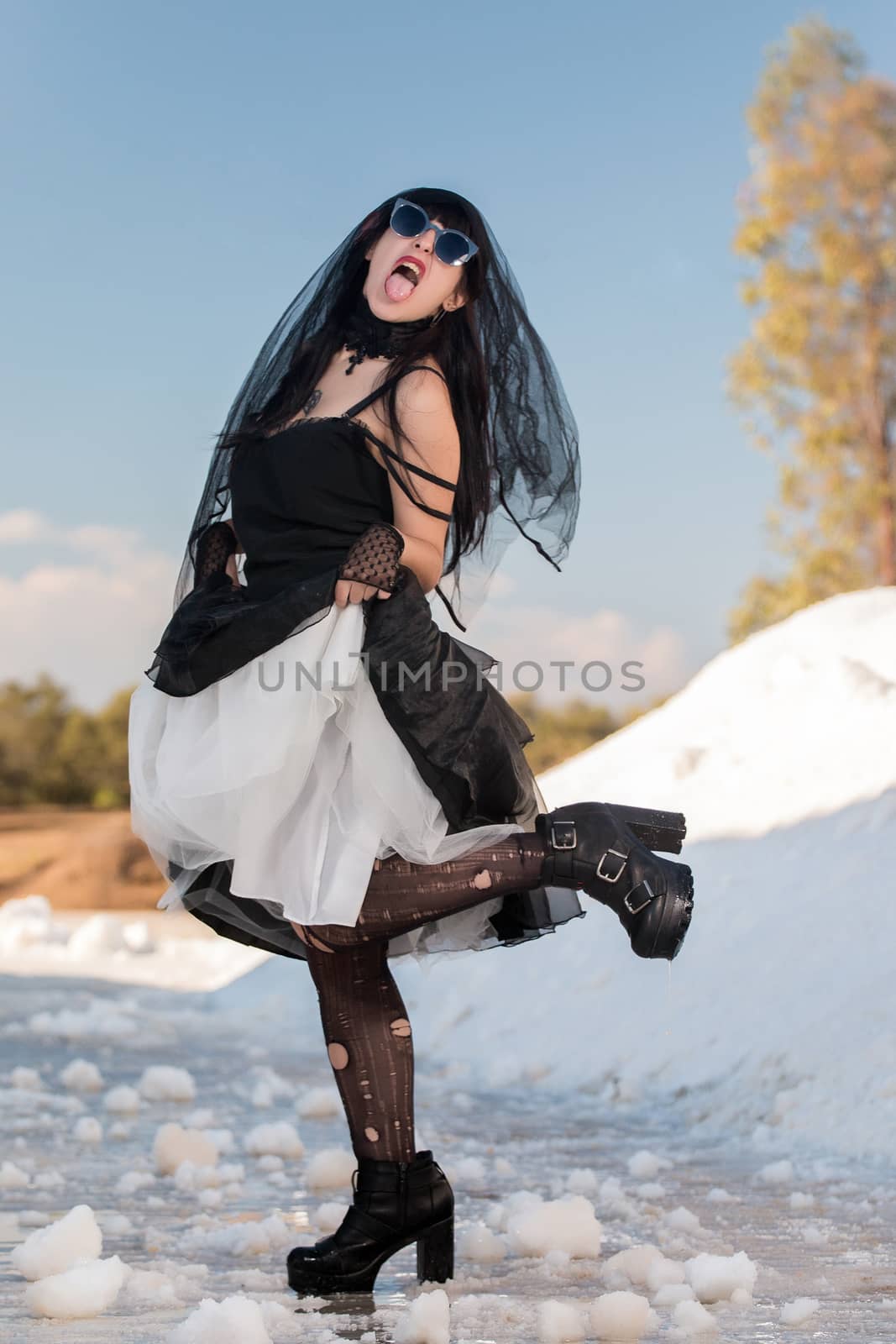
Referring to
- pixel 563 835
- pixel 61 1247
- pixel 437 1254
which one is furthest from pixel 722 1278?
pixel 61 1247

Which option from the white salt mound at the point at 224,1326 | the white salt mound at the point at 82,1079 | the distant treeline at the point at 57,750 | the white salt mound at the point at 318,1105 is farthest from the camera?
the distant treeline at the point at 57,750

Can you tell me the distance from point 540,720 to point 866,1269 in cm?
1713

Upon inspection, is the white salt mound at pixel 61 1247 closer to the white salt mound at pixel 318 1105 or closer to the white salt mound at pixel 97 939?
the white salt mound at pixel 318 1105

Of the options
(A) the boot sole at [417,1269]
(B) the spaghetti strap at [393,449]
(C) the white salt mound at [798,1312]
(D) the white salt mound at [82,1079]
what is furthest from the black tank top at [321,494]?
(D) the white salt mound at [82,1079]

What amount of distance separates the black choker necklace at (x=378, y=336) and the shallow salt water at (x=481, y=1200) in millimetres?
1409

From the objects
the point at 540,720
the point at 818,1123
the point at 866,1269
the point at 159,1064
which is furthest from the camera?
the point at 540,720

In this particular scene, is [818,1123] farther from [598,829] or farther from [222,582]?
[222,582]

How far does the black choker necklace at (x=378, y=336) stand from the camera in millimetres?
2189

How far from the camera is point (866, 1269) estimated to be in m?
2.14

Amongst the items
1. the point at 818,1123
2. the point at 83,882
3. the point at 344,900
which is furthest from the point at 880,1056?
the point at 83,882

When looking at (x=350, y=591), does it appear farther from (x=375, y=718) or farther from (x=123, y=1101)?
(x=123, y=1101)

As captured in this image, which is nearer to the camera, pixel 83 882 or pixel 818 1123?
pixel 818 1123

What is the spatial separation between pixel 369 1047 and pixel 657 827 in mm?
549

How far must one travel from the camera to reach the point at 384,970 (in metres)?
2.12
